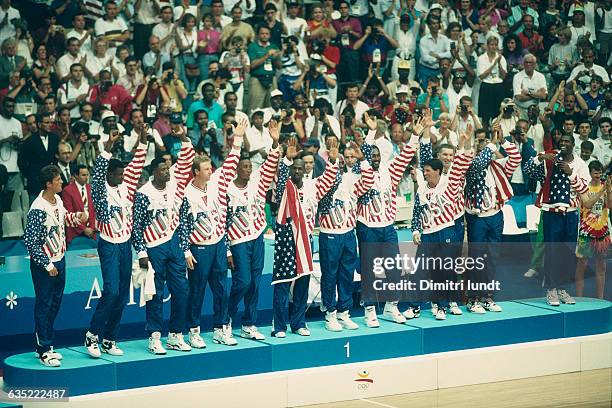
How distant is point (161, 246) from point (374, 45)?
6751 millimetres

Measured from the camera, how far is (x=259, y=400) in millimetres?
12000

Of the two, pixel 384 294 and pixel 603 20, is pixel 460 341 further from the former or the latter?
pixel 603 20

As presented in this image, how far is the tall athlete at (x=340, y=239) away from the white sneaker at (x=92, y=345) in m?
2.56

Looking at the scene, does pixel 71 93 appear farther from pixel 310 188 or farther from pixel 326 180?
pixel 326 180

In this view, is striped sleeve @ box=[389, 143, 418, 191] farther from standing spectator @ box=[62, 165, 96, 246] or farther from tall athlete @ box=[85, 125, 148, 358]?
standing spectator @ box=[62, 165, 96, 246]

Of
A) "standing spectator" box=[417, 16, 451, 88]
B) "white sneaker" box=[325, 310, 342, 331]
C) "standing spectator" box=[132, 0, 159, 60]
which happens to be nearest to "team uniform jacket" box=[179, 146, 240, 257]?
"white sneaker" box=[325, 310, 342, 331]

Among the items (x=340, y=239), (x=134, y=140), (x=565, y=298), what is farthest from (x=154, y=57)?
(x=565, y=298)

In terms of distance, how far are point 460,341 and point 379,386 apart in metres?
1.21

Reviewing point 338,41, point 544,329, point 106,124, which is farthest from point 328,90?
point 544,329

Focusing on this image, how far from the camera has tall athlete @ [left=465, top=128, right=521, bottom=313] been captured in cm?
1384

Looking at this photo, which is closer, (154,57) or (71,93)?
(71,93)

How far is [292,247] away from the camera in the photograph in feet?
41.0

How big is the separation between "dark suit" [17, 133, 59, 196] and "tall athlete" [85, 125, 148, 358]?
118 inches

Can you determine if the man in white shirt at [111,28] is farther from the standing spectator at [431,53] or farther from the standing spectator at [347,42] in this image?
the standing spectator at [431,53]
